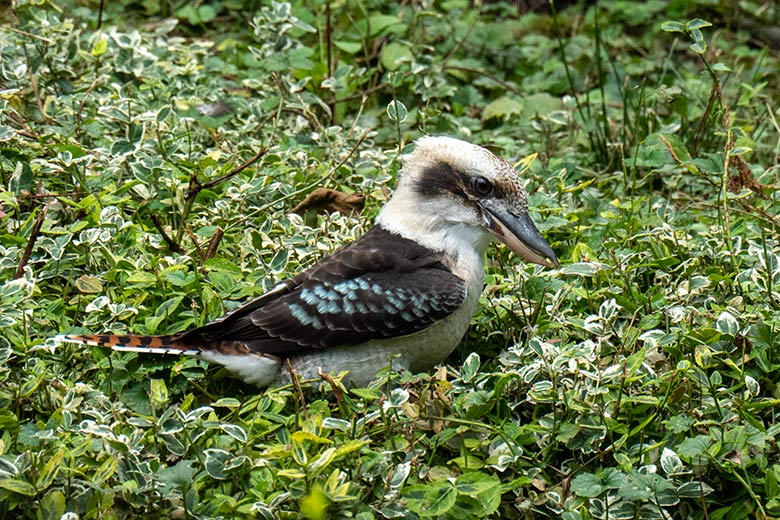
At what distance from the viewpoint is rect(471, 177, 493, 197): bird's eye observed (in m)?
4.00

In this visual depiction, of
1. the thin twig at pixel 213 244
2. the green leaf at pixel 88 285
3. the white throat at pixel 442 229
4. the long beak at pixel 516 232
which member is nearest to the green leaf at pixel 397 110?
the white throat at pixel 442 229

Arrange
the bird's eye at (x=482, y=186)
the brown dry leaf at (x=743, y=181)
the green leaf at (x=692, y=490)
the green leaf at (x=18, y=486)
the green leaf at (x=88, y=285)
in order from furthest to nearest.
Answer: the brown dry leaf at (x=743, y=181) → the green leaf at (x=88, y=285) → the bird's eye at (x=482, y=186) → the green leaf at (x=692, y=490) → the green leaf at (x=18, y=486)

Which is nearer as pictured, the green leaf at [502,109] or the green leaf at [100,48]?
the green leaf at [100,48]

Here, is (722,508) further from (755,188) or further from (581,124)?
(581,124)

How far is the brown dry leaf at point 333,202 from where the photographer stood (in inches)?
198

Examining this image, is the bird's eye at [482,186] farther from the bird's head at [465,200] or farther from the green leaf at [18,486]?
the green leaf at [18,486]

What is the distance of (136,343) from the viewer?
3.75 m

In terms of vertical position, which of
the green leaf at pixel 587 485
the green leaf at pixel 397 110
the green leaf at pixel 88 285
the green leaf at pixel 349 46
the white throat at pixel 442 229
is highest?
the green leaf at pixel 397 110

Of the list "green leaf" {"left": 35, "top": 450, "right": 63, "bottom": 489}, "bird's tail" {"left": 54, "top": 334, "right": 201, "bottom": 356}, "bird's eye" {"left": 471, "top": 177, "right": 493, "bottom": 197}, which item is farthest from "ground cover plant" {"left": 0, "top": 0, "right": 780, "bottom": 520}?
"bird's eye" {"left": 471, "top": 177, "right": 493, "bottom": 197}

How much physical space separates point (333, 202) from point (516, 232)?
4.28ft

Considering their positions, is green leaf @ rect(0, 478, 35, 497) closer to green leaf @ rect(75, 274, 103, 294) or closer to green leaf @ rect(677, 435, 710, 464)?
green leaf @ rect(75, 274, 103, 294)

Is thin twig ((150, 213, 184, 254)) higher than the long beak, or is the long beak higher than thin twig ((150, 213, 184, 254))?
the long beak

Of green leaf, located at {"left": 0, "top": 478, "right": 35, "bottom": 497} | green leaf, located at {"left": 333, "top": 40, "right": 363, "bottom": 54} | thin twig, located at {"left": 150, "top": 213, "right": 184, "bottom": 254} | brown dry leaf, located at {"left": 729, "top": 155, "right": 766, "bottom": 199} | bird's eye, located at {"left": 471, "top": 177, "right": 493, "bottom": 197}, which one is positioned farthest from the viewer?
green leaf, located at {"left": 333, "top": 40, "right": 363, "bottom": 54}

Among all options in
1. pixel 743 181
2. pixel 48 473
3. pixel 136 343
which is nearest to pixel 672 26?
pixel 743 181
